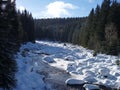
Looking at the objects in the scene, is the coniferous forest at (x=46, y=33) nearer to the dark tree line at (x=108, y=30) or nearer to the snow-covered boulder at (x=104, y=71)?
the dark tree line at (x=108, y=30)

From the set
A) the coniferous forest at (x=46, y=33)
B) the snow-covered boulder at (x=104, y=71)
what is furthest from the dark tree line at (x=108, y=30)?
the snow-covered boulder at (x=104, y=71)

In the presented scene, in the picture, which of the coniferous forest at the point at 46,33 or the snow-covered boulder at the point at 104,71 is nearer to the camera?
the coniferous forest at the point at 46,33

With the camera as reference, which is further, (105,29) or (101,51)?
(105,29)

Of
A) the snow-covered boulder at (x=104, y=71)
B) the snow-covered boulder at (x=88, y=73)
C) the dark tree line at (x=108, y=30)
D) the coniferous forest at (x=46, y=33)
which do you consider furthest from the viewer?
the dark tree line at (x=108, y=30)

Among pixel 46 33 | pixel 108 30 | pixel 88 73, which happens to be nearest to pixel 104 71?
pixel 88 73

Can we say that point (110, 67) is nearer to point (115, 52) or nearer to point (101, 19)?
point (115, 52)

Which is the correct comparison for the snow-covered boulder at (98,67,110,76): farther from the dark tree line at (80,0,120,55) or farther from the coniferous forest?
the dark tree line at (80,0,120,55)

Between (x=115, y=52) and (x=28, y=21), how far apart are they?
48785mm

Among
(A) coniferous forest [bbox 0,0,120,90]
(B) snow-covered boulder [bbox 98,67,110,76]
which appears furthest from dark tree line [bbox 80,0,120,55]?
(B) snow-covered boulder [bbox 98,67,110,76]

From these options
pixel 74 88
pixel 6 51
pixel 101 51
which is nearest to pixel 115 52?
pixel 101 51

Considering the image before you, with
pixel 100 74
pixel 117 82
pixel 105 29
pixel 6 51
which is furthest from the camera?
pixel 105 29

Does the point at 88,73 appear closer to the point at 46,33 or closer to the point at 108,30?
the point at 108,30

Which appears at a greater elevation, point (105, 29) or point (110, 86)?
point (105, 29)

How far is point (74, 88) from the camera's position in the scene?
918 inches
